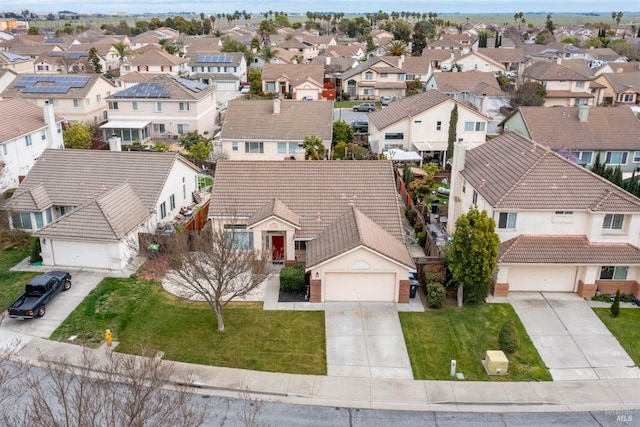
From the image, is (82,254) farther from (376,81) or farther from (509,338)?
(376,81)

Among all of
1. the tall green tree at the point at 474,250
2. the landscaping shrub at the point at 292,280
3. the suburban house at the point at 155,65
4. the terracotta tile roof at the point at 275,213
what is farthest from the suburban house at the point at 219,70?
the tall green tree at the point at 474,250

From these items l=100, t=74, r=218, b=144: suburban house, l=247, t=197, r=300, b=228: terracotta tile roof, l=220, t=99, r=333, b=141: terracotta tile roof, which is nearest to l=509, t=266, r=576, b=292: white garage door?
l=247, t=197, r=300, b=228: terracotta tile roof

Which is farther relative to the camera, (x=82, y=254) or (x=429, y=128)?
(x=429, y=128)

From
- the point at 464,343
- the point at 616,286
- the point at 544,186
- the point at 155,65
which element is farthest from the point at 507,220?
the point at 155,65

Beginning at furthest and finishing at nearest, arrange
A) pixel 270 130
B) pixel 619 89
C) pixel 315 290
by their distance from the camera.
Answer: pixel 619 89, pixel 270 130, pixel 315 290

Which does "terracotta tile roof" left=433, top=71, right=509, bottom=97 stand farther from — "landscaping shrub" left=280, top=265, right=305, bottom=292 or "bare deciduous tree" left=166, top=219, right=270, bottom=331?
"bare deciduous tree" left=166, top=219, right=270, bottom=331

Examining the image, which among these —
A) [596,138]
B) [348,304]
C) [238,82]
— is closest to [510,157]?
[348,304]
